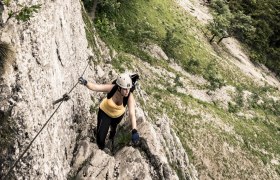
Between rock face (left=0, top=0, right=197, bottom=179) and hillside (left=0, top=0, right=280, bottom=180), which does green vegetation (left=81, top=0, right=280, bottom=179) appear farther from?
rock face (left=0, top=0, right=197, bottom=179)

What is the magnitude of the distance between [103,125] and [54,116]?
2.16 metres

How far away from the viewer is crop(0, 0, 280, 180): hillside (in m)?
11.6

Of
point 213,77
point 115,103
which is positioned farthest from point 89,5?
point 115,103

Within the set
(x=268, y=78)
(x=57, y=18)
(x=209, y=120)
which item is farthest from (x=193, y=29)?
(x=57, y=18)

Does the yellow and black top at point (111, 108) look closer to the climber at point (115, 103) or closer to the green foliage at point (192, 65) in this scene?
the climber at point (115, 103)

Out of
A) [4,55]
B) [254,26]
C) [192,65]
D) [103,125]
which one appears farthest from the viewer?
[254,26]

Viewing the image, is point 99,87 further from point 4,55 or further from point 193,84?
point 193,84

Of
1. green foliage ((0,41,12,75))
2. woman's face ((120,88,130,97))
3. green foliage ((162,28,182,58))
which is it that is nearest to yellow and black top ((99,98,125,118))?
woman's face ((120,88,130,97))

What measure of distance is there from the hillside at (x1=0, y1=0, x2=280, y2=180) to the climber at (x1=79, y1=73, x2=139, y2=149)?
93 centimetres

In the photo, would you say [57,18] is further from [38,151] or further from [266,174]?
[266,174]

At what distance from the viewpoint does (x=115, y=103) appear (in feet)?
45.3

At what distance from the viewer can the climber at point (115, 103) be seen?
42.3 ft

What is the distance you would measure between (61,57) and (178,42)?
4103cm

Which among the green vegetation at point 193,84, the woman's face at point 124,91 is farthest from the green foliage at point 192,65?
the woman's face at point 124,91
